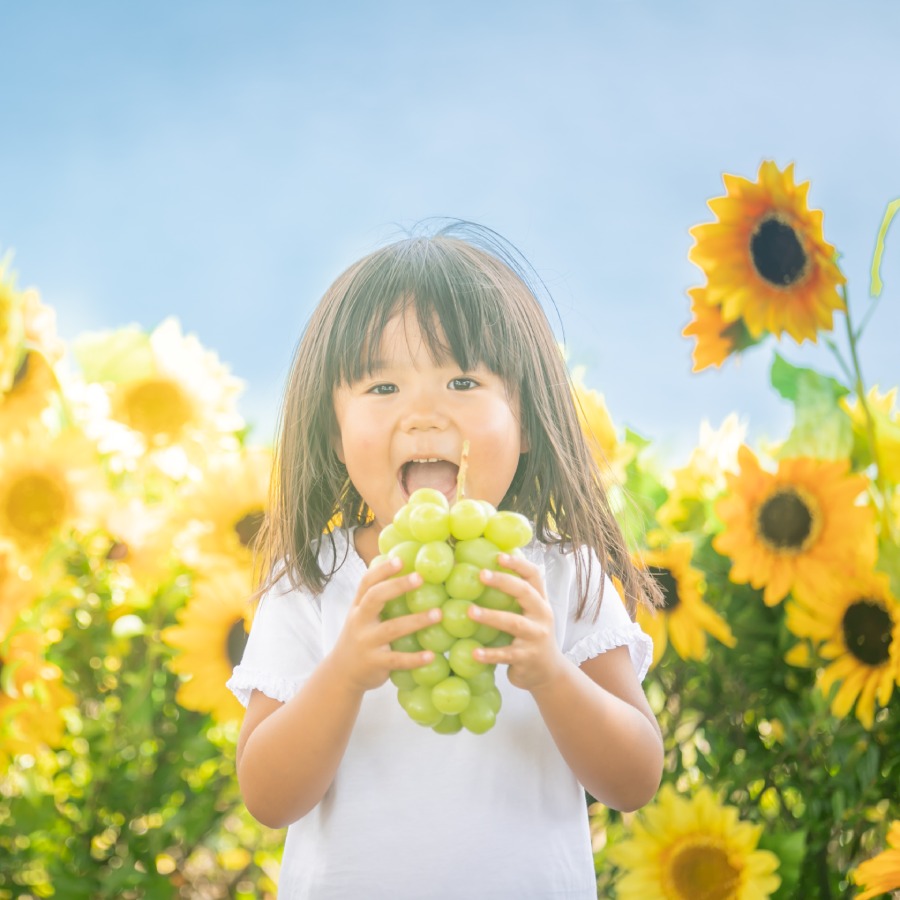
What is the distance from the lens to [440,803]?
979 mm

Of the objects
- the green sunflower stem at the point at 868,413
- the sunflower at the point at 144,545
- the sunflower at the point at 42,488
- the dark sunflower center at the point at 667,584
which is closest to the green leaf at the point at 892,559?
the green sunflower stem at the point at 868,413

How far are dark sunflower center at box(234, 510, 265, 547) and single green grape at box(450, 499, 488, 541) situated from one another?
2.46ft

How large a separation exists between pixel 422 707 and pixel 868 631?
0.74 metres

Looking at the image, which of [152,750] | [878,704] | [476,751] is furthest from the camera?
[152,750]

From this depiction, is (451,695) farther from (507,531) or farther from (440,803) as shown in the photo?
(440,803)

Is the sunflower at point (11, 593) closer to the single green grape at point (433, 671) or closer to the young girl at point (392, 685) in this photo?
the young girl at point (392, 685)

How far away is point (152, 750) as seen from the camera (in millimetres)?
1440

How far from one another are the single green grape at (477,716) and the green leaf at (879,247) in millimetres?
660

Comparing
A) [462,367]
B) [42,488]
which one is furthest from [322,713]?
[42,488]

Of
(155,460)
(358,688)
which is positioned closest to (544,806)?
(358,688)

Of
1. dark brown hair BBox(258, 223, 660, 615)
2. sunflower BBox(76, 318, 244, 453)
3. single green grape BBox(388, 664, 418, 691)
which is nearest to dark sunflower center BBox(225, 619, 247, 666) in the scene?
dark brown hair BBox(258, 223, 660, 615)

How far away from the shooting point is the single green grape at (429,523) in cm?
76

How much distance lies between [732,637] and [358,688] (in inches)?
27.3

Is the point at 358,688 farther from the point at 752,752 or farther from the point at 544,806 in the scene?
the point at 752,752
